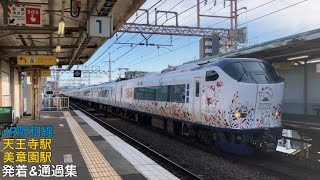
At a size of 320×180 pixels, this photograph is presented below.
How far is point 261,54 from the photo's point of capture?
1340cm

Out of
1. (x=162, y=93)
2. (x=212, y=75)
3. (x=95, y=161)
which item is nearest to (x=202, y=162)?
(x=212, y=75)

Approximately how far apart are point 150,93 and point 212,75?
716 centimetres

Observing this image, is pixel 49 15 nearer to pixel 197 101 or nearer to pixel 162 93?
pixel 197 101

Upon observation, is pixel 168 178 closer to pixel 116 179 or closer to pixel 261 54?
pixel 116 179

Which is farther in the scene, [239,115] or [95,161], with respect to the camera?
[239,115]

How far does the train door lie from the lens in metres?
11.7

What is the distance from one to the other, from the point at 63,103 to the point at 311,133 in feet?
88.8

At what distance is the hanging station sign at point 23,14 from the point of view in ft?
31.0

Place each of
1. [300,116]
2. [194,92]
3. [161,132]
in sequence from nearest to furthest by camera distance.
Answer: [194,92] → [300,116] → [161,132]

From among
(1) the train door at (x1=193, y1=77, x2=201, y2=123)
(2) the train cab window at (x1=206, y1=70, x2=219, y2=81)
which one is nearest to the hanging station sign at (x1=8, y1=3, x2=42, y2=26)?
(2) the train cab window at (x1=206, y1=70, x2=219, y2=81)

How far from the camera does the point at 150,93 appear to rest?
699 inches

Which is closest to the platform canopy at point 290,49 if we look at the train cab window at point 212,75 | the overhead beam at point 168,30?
the train cab window at point 212,75

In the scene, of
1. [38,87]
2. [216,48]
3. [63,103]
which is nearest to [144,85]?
[38,87]

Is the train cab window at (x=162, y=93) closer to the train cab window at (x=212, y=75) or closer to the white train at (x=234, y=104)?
the white train at (x=234, y=104)
